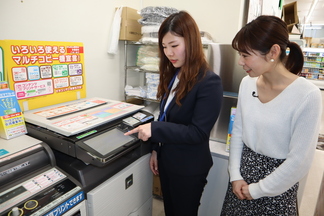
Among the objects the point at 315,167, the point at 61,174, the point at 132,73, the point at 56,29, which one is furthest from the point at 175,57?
the point at 315,167

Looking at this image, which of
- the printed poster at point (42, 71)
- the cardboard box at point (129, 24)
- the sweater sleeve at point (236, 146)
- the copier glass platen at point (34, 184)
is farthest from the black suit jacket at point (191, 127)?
the cardboard box at point (129, 24)

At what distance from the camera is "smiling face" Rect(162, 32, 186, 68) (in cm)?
99

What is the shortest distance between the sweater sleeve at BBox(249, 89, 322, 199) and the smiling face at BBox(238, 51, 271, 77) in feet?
0.62

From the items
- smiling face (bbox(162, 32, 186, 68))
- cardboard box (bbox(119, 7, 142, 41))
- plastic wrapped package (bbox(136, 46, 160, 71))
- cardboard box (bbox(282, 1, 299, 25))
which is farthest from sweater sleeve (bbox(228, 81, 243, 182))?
cardboard box (bbox(282, 1, 299, 25))

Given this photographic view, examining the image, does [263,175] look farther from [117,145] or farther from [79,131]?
[79,131]

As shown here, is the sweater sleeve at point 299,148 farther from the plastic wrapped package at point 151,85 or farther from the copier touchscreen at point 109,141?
the plastic wrapped package at point 151,85

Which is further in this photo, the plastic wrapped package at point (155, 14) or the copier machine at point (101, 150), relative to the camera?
the plastic wrapped package at point (155, 14)

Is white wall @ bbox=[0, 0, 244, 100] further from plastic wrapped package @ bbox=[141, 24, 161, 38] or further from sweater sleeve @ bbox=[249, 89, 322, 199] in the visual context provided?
sweater sleeve @ bbox=[249, 89, 322, 199]

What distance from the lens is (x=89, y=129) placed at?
0.98 meters

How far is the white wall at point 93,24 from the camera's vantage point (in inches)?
48.8

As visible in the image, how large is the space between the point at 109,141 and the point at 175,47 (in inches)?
21.1

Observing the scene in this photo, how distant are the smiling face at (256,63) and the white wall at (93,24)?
112cm

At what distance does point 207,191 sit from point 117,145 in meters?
1.01

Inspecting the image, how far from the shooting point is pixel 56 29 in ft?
4.68
